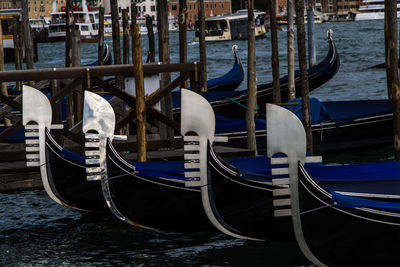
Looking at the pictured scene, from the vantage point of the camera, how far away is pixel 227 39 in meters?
57.0

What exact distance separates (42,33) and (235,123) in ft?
187

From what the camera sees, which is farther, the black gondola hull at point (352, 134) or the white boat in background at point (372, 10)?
the white boat in background at point (372, 10)

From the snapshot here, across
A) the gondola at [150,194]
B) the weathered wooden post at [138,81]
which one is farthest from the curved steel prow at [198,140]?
the weathered wooden post at [138,81]

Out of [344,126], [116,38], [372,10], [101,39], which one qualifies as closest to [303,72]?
[344,126]

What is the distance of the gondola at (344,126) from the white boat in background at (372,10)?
8153 cm

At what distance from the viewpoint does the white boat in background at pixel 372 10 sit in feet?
300

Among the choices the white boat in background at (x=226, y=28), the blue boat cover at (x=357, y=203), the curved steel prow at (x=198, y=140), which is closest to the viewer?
the blue boat cover at (x=357, y=203)

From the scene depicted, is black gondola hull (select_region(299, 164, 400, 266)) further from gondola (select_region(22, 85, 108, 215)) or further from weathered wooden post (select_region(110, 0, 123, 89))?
weathered wooden post (select_region(110, 0, 123, 89))

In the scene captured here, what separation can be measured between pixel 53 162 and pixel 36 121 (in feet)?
1.78

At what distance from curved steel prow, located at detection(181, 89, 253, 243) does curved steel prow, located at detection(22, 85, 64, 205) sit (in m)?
1.61

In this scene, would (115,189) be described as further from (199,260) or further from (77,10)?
(77,10)

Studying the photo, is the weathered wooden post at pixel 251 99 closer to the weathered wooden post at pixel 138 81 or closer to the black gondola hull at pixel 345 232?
the weathered wooden post at pixel 138 81

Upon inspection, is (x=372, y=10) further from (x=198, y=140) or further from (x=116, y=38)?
(x=198, y=140)

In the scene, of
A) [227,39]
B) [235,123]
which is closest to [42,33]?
[227,39]
